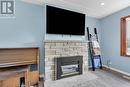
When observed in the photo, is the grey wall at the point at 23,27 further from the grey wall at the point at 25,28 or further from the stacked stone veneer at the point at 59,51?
the stacked stone veneer at the point at 59,51

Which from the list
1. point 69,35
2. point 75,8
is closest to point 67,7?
point 75,8

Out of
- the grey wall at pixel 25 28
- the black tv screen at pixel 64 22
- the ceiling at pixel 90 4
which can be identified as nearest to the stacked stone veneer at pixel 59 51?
the grey wall at pixel 25 28

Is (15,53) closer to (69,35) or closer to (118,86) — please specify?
(69,35)

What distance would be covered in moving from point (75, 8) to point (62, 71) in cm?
219

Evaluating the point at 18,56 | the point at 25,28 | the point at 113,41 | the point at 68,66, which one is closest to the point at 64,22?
the point at 25,28

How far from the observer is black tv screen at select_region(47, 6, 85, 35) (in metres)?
3.36

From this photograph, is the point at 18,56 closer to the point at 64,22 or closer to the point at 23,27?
the point at 23,27

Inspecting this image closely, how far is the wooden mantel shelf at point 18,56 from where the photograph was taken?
9.30ft

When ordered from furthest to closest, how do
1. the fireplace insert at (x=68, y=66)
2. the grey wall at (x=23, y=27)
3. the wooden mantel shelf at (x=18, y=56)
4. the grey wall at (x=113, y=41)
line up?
the grey wall at (x=113, y=41) → the fireplace insert at (x=68, y=66) → the grey wall at (x=23, y=27) → the wooden mantel shelf at (x=18, y=56)

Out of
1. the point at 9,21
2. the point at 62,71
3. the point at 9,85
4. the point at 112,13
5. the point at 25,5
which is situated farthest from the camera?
the point at 112,13

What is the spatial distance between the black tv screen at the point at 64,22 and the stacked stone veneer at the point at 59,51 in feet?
1.21

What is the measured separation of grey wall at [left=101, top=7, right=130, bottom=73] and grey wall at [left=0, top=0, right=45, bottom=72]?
9.07ft

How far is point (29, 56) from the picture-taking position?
3143mm

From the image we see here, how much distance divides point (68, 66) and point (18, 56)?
5.37ft
